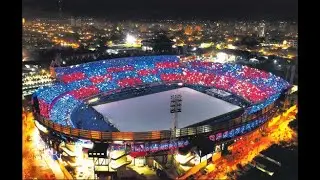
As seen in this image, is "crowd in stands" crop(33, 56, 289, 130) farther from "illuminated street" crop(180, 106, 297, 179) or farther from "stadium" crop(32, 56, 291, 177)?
"illuminated street" crop(180, 106, 297, 179)

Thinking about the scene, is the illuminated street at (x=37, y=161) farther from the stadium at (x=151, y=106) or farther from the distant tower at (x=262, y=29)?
the distant tower at (x=262, y=29)

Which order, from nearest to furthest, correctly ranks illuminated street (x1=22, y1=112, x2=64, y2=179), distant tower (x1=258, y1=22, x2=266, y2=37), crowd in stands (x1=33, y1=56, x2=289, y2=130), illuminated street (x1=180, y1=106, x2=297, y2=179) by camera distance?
1. illuminated street (x1=22, y1=112, x2=64, y2=179)
2. illuminated street (x1=180, y1=106, x2=297, y2=179)
3. crowd in stands (x1=33, y1=56, x2=289, y2=130)
4. distant tower (x1=258, y1=22, x2=266, y2=37)

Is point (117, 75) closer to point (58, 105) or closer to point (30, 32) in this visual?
point (58, 105)

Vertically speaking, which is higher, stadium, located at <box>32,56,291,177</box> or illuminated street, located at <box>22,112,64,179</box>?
stadium, located at <box>32,56,291,177</box>

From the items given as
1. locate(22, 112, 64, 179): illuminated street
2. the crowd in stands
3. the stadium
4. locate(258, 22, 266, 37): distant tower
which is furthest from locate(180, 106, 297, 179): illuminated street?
locate(258, 22, 266, 37): distant tower

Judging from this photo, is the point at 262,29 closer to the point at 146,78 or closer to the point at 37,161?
the point at 146,78
